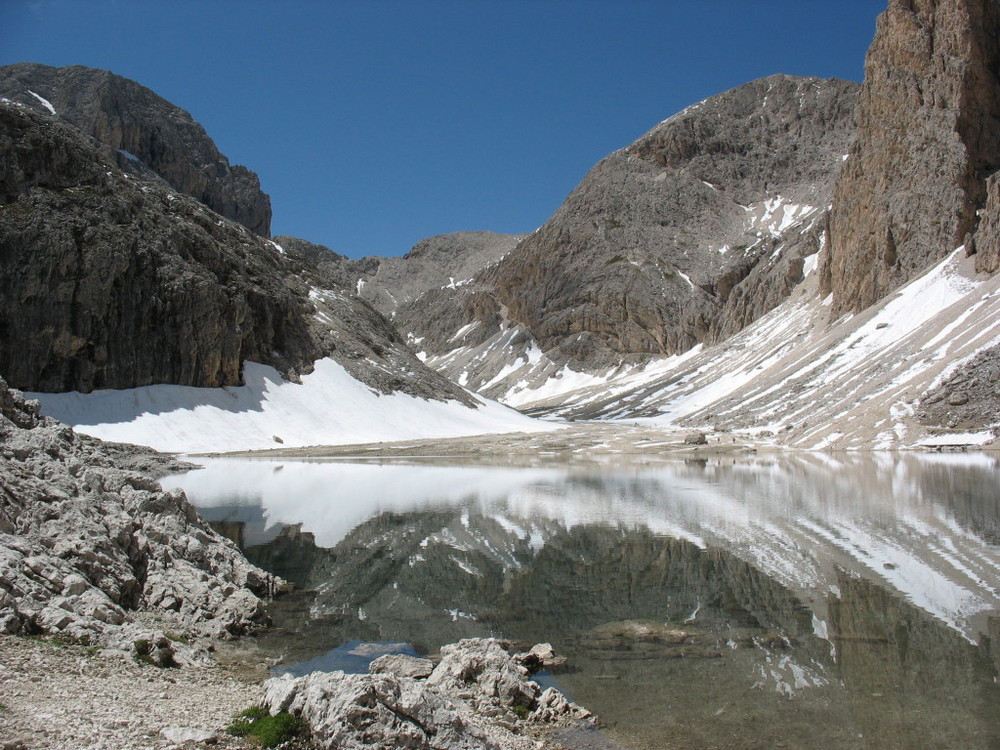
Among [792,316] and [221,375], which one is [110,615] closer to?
[221,375]

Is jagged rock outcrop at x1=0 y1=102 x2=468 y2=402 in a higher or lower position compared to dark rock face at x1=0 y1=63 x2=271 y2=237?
lower

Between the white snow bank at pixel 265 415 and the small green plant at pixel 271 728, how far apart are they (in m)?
58.2

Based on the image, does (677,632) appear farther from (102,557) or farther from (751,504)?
(751,504)

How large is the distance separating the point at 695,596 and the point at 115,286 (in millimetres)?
65288

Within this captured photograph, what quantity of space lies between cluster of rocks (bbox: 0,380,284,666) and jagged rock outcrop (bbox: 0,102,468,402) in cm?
5082

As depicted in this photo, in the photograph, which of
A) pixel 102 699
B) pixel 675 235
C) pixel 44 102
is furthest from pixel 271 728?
pixel 675 235

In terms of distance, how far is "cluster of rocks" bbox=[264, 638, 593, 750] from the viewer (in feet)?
27.2

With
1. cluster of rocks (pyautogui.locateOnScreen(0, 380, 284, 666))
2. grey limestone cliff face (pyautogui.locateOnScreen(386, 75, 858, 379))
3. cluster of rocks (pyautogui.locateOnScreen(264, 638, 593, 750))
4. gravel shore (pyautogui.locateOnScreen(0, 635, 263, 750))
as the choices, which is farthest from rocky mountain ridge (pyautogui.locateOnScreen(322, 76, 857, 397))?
gravel shore (pyautogui.locateOnScreen(0, 635, 263, 750))

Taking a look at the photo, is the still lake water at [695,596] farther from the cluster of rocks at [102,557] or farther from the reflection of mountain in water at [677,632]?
the cluster of rocks at [102,557]

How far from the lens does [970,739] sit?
918 centimetres

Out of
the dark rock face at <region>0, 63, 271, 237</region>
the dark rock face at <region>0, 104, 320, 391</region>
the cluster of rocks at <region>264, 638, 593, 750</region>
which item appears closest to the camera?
the cluster of rocks at <region>264, 638, 593, 750</region>

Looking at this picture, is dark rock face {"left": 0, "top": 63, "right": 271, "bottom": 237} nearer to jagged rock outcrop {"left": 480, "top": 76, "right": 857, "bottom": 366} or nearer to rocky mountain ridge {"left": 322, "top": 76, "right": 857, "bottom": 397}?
rocky mountain ridge {"left": 322, "top": 76, "right": 857, "bottom": 397}

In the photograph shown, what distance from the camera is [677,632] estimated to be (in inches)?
544

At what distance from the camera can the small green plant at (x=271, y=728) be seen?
8.35 metres
